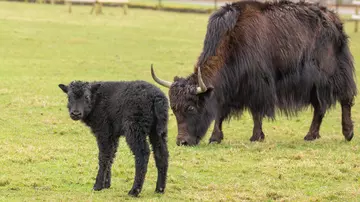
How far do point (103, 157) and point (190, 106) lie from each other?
106 inches

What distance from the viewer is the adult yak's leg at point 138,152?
8.04m

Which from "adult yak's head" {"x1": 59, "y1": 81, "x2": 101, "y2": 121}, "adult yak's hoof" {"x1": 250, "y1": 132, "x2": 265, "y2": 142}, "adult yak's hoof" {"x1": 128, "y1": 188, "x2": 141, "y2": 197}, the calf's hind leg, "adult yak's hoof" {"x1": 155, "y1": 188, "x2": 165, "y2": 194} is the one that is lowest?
"adult yak's hoof" {"x1": 250, "y1": 132, "x2": 265, "y2": 142}

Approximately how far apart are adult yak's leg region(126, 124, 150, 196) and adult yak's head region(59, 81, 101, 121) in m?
0.58

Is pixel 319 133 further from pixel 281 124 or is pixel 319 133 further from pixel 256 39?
pixel 256 39

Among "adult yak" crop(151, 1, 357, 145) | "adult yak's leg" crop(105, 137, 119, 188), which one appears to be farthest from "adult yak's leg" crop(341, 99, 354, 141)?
"adult yak's leg" crop(105, 137, 119, 188)

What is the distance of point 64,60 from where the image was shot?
835 inches

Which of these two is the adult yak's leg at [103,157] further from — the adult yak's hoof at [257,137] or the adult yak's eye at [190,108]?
the adult yak's hoof at [257,137]

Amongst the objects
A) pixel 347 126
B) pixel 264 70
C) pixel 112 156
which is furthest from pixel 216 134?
pixel 112 156

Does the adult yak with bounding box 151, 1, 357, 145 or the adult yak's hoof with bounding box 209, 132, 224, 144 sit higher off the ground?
the adult yak with bounding box 151, 1, 357, 145

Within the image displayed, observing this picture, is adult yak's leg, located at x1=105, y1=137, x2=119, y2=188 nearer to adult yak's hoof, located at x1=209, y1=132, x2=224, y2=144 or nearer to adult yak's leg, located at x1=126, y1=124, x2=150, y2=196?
adult yak's leg, located at x1=126, y1=124, x2=150, y2=196

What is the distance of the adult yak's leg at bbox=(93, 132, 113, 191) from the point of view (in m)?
8.42

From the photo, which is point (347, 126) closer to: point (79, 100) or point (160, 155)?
point (160, 155)

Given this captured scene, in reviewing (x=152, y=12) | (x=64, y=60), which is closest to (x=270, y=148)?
(x=64, y=60)

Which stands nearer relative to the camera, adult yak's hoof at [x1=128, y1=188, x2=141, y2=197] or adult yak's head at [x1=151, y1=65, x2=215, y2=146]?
adult yak's hoof at [x1=128, y1=188, x2=141, y2=197]
